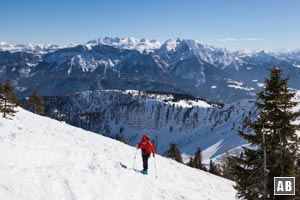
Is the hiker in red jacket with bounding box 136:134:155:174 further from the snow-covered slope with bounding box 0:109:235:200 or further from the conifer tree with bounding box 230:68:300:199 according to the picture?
the conifer tree with bounding box 230:68:300:199

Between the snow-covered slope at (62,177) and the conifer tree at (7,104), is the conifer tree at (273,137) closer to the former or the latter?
the snow-covered slope at (62,177)

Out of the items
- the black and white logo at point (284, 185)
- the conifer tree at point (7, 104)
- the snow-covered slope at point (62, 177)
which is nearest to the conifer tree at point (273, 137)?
the black and white logo at point (284, 185)

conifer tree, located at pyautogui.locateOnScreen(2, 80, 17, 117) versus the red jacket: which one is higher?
conifer tree, located at pyautogui.locateOnScreen(2, 80, 17, 117)

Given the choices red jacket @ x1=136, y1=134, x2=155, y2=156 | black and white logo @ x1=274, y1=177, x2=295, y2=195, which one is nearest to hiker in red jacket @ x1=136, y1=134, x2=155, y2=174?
red jacket @ x1=136, y1=134, x2=155, y2=156

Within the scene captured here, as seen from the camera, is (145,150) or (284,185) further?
(145,150)

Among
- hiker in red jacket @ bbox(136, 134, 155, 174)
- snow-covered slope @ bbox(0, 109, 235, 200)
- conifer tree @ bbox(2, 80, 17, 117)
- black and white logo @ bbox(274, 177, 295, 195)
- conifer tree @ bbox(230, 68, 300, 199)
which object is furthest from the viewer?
conifer tree @ bbox(2, 80, 17, 117)

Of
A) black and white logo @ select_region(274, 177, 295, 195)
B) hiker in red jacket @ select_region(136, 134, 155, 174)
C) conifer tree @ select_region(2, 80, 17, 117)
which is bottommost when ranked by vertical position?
black and white logo @ select_region(274, 177, 295, 195)

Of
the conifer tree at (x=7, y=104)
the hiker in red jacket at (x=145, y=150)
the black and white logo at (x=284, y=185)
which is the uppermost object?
the conifer tree at (x=7, y=104)

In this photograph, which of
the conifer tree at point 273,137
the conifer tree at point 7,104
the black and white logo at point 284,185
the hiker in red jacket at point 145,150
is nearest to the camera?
the black and white logo at point 284,185

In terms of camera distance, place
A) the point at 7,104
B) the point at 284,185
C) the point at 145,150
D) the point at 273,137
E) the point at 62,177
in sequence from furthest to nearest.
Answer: the point at 7,104, the point at 145,150, the point at 273,137, the point at 284,185, the point at 62,177

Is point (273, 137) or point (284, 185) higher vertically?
point (273, 137)

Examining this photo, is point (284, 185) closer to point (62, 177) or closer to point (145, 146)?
point (145, 146)

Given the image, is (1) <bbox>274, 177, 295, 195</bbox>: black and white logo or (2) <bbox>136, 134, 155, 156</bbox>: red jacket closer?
(1) <bbox>274, 177, 295, 195</bbox>: black and white logo

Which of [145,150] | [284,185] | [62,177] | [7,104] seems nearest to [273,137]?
[284,185]
